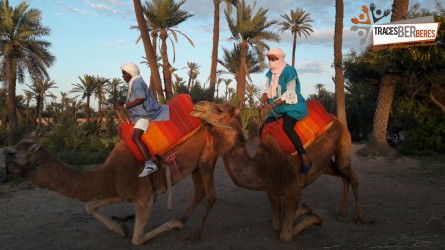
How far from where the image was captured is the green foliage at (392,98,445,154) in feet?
53.0

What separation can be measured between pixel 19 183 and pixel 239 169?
7.50 meters

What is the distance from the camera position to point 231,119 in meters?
5.12

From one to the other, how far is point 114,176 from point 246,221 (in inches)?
90.6

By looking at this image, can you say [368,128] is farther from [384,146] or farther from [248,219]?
[248,219]

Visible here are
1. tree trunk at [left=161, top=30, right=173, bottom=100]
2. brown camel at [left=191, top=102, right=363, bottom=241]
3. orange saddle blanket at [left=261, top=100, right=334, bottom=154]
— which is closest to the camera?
brown camel at [left=191, top=102, right=363, bottom=241]

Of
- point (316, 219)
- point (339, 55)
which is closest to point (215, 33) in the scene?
point (339, 55)

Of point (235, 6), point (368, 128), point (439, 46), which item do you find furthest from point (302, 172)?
point (235, 6)

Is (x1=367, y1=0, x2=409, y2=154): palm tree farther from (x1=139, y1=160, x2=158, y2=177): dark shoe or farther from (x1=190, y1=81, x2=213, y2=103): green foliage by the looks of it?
(x1=139, y1=160, x2=158, y2=177): dark shoe

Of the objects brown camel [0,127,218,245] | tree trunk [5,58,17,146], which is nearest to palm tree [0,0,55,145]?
tree trunk [5,58,17,146]

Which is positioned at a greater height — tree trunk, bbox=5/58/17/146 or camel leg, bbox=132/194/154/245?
tree trunk, bbox=5/58/17/146

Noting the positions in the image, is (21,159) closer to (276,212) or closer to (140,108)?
(140,108)

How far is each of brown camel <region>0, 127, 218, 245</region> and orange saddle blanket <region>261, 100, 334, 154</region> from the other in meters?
0.90

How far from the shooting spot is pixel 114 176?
17.4 feet

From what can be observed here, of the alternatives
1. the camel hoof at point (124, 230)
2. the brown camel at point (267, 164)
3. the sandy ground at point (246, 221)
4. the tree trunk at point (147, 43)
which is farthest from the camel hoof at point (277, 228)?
the tree trunk at point (147, 43)
